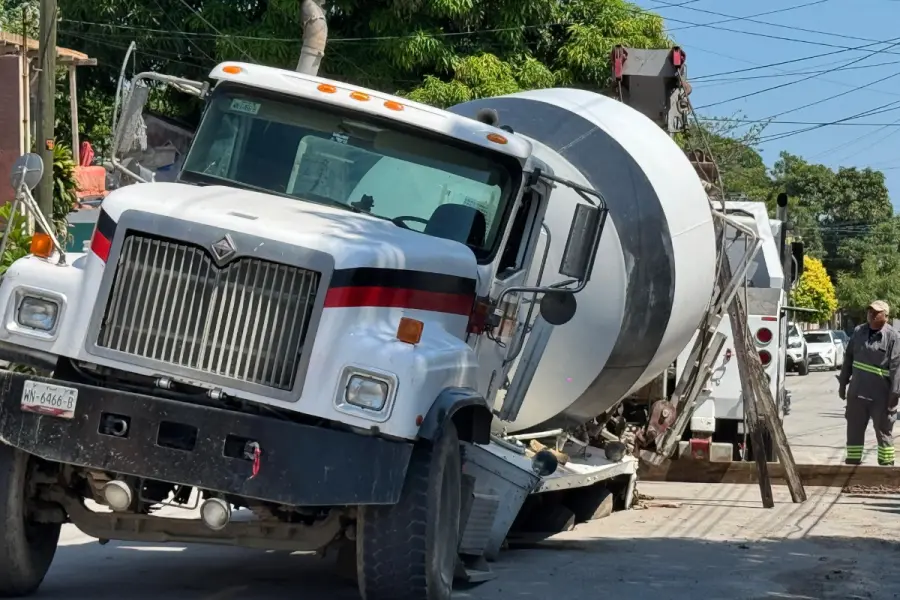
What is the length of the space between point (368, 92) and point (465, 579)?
274 centimetres

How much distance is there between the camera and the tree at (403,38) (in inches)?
992

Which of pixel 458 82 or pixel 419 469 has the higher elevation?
pixel 458 82

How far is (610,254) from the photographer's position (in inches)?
415

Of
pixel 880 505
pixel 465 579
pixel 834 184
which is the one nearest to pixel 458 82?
pixel 880 505

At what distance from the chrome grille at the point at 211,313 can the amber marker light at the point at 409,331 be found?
434 millimetres

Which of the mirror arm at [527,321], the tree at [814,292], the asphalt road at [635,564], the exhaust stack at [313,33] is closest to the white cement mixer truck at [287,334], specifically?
the mirror arm at [527,321]

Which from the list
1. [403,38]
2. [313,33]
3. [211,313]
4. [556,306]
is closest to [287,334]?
[211,313]

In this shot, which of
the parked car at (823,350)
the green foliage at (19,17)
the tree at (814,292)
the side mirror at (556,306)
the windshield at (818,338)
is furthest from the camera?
the tree at (814,292)

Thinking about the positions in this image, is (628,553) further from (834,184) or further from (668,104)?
(834,184)

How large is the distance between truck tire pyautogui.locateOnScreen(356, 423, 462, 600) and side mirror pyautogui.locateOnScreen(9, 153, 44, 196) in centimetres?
236

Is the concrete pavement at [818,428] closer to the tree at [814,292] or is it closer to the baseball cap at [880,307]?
the baseball cap at [880,307]

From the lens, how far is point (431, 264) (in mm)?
7383

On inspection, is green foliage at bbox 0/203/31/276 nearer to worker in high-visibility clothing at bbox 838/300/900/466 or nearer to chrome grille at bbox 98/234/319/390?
chrome grille at bbox 98/234/319/390

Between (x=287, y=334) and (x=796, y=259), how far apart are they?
1188 cm
